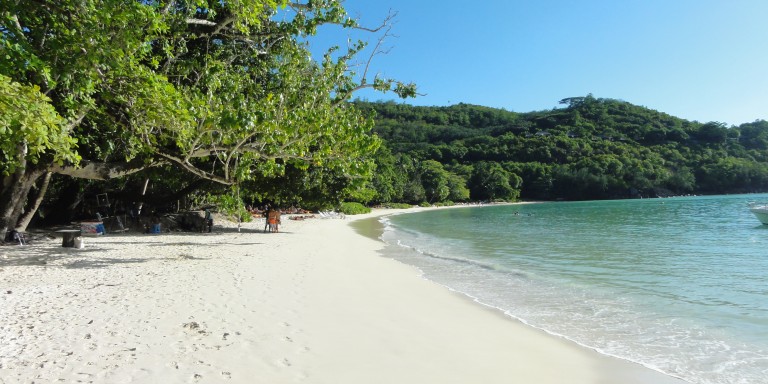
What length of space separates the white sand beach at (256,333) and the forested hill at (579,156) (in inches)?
2784

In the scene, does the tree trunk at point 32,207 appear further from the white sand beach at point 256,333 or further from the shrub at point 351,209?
the shrub at point 351,209

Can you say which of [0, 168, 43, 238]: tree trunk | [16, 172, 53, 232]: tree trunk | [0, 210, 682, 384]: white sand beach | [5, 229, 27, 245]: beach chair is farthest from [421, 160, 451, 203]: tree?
[0, 210, 682, 384]: white sand beach

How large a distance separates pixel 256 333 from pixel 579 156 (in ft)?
391

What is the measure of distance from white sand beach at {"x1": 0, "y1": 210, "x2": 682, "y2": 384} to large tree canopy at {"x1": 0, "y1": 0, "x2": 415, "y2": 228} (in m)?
2.14

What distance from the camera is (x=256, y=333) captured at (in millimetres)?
4914

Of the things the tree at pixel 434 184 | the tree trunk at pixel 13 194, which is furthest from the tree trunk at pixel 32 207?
the tree at pixel 434 184

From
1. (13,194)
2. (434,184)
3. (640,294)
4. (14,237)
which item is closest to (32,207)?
(14,237)

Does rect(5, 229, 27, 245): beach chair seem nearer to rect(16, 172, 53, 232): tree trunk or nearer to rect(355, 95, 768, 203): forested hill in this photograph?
rect(16, 172, 53, 232): tree trunk

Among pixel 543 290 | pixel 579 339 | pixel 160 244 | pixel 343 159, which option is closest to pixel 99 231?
pixel 160 244

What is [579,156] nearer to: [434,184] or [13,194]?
[434,184]

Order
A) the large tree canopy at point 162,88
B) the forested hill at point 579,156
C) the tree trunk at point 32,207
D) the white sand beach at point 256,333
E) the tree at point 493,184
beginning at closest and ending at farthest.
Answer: the white sand beach at point 256,333, the large tree canopy at point 162,88, the tree trunk at point 32,207, the forested hill at point 579,156, the tree at point 493,184

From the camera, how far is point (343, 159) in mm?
11922

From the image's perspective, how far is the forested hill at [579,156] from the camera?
97.9m

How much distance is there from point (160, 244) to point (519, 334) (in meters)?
11.9
